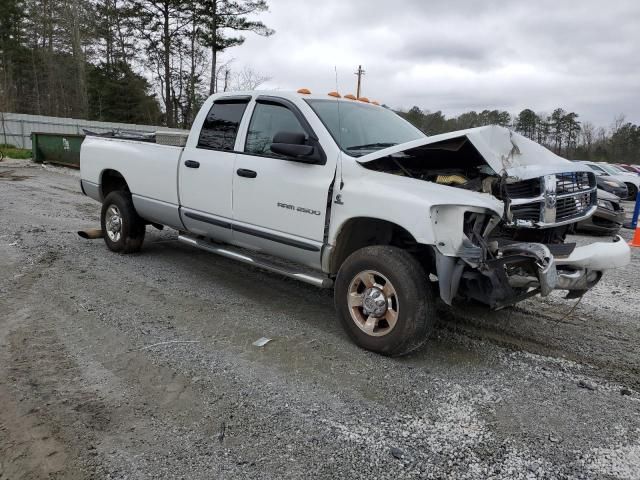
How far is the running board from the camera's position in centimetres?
417

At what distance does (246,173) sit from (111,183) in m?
3.23

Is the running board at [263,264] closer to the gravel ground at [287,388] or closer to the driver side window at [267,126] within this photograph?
the gravel ground at [287,388]

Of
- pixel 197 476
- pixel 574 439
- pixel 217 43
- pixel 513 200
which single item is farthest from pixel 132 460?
pixel 217 43

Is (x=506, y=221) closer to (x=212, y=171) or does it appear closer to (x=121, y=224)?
(x=212, y=171)

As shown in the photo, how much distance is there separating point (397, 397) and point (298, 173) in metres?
2.01

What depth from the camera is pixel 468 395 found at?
3.29 m

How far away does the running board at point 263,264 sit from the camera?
417 cm

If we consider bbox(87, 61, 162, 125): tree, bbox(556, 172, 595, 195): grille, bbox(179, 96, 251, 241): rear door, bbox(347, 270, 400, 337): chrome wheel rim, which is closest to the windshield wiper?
bbox(347, 270, 400, 337): chrome wheel rim

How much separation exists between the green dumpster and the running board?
13686mm

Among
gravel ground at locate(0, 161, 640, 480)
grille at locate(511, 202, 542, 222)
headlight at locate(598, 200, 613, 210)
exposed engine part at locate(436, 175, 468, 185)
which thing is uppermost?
exposed engine part at locate(436, 175, 468, 185)

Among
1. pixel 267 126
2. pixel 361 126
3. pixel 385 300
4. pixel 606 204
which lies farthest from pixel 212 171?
pixel 606 204

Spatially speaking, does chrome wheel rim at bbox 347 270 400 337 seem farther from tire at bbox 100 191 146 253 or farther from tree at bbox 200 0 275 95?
tree at bbox 200 0 275 95

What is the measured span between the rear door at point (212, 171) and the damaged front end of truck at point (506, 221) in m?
1.67

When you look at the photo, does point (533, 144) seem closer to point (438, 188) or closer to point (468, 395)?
point (438, 188)
